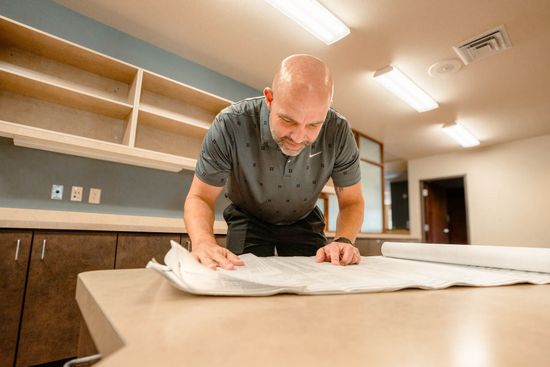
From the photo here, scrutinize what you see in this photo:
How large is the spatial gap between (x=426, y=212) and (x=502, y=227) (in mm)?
1310

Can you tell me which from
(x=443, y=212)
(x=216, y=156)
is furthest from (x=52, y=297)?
(x=443, y=212)

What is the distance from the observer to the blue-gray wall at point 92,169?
6.70 ft

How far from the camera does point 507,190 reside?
16.7 ft

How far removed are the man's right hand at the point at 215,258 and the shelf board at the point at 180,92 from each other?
2.26 m

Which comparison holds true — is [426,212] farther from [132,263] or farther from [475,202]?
[132,263]

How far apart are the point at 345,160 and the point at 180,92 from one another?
208 centimetres

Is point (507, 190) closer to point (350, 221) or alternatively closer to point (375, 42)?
point (375, 42)

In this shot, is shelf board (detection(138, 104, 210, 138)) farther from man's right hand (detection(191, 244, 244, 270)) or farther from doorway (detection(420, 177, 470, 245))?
doorway (detection(420, 177, 470, 245))

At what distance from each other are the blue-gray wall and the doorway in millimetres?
4876

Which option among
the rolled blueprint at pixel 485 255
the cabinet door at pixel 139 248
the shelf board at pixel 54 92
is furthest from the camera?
the shelf board at pixel 54 92

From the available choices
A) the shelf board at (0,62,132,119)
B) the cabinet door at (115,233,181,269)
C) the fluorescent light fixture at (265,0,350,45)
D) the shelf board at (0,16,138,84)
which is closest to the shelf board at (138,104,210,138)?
the shelf board at (0,62,132,119)

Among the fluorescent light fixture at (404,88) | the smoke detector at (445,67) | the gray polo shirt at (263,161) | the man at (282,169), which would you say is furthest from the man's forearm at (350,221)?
the smoke detector at (445,67)

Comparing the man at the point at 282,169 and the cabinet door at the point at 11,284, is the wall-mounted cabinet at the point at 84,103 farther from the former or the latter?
the man at the point at 282,169

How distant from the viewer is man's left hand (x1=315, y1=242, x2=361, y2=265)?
2.45ft
